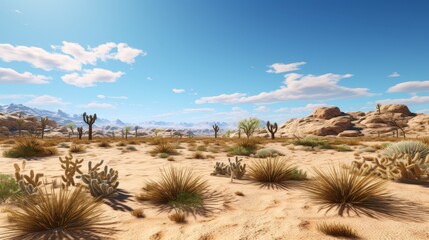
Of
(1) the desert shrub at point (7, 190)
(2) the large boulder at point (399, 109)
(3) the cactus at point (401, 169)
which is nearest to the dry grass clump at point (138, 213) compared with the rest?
(1) the desert shrub at point (7, 190)

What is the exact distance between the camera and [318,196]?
15.3 ft

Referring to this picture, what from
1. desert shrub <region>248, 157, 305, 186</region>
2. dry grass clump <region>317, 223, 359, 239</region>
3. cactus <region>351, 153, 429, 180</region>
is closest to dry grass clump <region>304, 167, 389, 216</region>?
dry grass clump <region>317, 223, 359, 239</region>

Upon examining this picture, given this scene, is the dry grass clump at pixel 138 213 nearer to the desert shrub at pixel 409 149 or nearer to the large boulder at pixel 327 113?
the desert shrub at pixel 409 149

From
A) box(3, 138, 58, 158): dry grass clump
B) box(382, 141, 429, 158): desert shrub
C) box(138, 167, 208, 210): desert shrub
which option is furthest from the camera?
box(3, 138, 58, 158): dry grass clump

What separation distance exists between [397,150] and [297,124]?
8202 centimetres

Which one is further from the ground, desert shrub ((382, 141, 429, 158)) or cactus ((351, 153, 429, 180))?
desert shrub ((382, 141, 429, 158))

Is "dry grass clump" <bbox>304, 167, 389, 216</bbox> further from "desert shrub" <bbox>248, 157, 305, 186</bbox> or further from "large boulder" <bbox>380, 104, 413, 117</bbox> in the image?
"large boulder" <bbox>380, 104, 413, 117</bbox>

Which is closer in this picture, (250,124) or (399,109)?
(250,124)

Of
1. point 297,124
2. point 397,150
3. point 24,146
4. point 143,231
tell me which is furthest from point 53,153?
point 297,124

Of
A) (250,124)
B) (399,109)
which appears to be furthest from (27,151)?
(399,109)

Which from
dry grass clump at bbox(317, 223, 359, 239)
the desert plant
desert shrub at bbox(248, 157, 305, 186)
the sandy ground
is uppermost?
the desert plant

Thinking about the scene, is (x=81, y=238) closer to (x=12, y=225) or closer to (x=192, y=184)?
(x=12, y=225)

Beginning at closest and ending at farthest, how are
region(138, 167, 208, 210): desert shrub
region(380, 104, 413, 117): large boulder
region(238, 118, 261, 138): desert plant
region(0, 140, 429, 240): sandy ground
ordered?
region(0, 140, 429, 240): sandy ground → region(138, 167, 208, 210): desert shrub → region(238, 118, 261, 138): desert plant → region(380, 104, 413, 117): large boulder

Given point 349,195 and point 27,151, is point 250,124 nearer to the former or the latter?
point 27,151
